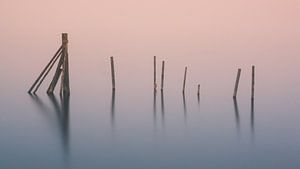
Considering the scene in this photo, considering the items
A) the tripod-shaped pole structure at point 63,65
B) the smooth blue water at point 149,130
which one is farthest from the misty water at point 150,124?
the tripod-shaped pole structure at point 63,65

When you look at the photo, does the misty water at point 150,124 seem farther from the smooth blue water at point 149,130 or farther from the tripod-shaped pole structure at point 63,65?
the tripod-shaped pole structure at point 63,65

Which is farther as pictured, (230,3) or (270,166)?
(230,3)

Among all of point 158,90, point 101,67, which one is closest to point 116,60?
point 101,67

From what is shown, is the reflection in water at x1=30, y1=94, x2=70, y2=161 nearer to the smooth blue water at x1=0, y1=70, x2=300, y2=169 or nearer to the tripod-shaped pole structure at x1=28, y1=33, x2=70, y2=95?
the smooth blue water at x1=0, y1=70, x2=300, y2=169

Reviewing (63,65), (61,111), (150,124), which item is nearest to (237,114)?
(150,124)

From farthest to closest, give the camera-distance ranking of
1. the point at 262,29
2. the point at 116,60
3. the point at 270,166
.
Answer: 1. the point at 262,29
2. the point at 116,60
3. the point at 270,166

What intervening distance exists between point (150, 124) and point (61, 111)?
532 centimetres

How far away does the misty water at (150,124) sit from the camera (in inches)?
788

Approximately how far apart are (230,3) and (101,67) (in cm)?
10095

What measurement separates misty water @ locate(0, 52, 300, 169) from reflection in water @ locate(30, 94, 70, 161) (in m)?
0.05

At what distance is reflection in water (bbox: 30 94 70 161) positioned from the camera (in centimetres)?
2381

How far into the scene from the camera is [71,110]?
29.9 metres

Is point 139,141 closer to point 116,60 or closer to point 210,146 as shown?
point 210,146

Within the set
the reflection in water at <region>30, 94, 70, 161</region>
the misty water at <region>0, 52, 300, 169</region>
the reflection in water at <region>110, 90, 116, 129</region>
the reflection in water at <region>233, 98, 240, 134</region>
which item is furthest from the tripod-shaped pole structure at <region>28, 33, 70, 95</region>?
the reflection in water at <region>233, 98, 240, 134</region>
